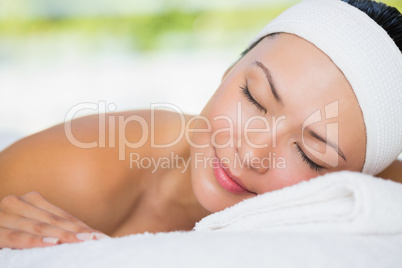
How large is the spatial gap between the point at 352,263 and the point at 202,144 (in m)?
0.59

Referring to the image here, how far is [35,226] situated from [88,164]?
390mm

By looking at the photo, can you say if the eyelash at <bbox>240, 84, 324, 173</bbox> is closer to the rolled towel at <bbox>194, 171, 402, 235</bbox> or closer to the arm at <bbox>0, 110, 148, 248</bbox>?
the rolled towel at <bbox>194, 171, 402, 235</bbox>

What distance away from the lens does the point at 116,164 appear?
128cm

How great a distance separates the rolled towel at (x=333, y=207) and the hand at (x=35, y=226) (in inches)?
11.3

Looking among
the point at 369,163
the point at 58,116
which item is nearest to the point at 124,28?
the point at 58,116

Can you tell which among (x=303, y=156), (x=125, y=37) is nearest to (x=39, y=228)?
(x=303, y=156)

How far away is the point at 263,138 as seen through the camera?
0.99 meters

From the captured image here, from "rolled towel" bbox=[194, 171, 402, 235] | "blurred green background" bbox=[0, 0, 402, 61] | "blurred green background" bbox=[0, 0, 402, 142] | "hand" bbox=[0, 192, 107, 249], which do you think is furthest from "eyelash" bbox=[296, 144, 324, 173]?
"blurred green background" bbox=[0, 0, 402, 61]

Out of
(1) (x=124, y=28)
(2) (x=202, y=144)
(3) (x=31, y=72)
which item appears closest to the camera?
(2) (x=202, y=144)

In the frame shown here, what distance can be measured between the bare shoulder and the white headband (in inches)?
22.7

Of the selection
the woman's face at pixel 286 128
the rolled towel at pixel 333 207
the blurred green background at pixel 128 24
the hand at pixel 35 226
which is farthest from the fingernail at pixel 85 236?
the blurred green background at pixel 128 24

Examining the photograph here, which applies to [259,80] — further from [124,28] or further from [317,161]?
[124,28]

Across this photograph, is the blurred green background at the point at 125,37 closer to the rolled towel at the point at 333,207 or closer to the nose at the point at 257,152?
the nose at the point at 257,152

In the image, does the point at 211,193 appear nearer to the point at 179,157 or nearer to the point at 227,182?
the point at 227,182
